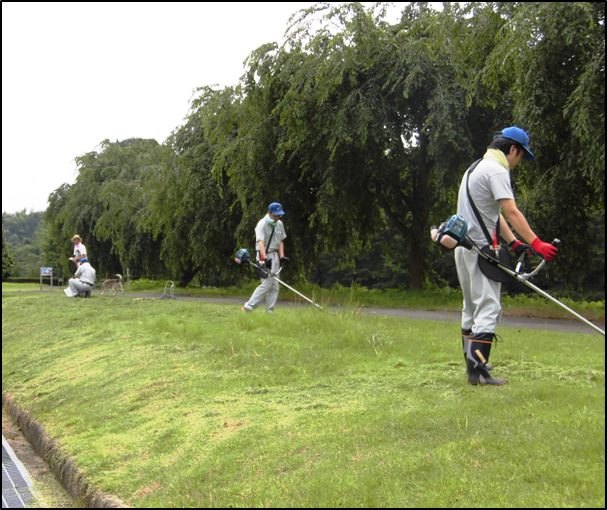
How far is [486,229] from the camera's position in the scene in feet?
17.3

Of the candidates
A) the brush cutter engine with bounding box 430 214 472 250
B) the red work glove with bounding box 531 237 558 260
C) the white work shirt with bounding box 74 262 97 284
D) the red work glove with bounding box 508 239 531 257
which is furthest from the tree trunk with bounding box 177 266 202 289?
the red work glove with bounding box 531 237 558 260

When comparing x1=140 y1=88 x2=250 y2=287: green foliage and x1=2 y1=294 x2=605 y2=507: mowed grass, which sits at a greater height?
x1=140 y1=88 x2=250 y2=287: green foliage

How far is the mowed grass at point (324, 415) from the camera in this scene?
136 inches

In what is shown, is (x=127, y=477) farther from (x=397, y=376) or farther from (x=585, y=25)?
(x=585, y=25)

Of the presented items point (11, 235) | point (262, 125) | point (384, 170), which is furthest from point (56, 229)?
point (11, 235)

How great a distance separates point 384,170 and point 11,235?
125 meters

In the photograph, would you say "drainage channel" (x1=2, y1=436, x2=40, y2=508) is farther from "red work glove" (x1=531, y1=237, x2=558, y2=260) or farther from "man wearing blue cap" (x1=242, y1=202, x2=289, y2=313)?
"man wearing blue cap" (x1=242, y1=202, x2=289, y2=313)

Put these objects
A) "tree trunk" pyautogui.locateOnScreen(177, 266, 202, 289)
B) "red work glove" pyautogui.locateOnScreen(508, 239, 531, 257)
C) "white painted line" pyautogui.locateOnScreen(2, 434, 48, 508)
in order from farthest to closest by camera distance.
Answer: "tree trunk" pyautogui.locateOnScreen(177, 266, 202, 289)
"red work glove" pyautogui.locateOnScreen(508, 239, 531, 257)
"white painted line" pyautogui.locateOnScreen(2, 434, 48, 508)

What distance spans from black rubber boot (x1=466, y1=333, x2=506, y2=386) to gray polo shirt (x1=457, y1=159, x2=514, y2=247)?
2.62ft

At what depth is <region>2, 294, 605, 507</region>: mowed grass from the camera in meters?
3.46

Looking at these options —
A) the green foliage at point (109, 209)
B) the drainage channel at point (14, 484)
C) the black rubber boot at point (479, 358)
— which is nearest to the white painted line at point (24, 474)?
the drainage channel at point (14, 484)

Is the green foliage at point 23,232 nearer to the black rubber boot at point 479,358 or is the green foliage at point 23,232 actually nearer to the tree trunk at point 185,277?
the tree trunk at point 185,277

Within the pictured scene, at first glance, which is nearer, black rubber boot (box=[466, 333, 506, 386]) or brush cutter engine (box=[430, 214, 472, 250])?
brush cutter engine (box=[430, 214, 472, 250])

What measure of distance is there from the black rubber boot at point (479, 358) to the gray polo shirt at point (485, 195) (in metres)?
0.80
